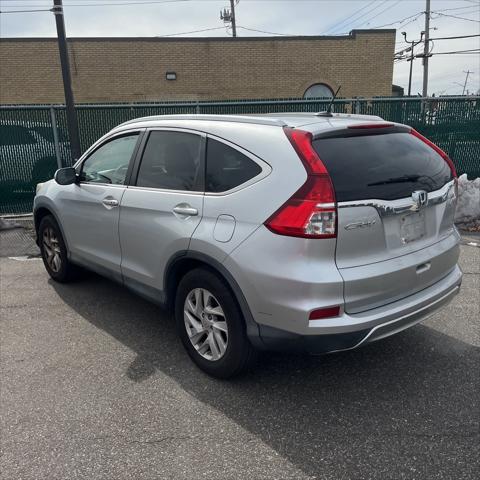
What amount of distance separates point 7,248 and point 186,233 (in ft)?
15.7

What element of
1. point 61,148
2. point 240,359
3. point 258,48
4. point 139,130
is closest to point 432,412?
point 240,359

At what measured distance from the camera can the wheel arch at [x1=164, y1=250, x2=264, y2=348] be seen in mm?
2822

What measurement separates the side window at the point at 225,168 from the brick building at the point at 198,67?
21.0 m

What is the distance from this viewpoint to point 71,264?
16.3ft

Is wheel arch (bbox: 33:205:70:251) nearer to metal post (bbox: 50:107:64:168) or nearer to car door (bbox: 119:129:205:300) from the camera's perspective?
car door (bbox: 119:129:205:300)

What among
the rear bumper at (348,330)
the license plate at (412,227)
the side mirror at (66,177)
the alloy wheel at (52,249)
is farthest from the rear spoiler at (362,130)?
the alloy wheel at (52,249)

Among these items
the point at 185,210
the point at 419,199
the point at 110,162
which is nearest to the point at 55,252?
the point at 110,162

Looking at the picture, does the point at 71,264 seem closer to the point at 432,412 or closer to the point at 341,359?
the point at 341,359

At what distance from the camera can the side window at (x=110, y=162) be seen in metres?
3.95

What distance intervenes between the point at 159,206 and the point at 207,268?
→ 633 mm

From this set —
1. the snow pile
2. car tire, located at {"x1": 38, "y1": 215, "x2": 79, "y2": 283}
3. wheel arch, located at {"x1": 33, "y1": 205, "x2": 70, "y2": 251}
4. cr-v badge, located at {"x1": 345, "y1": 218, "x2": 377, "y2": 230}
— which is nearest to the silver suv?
cr-v badge, located at {"x1": 345, "y1": 218, "x2": 377, "y2": 230}

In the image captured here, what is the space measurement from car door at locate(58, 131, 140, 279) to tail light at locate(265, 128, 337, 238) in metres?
1.71

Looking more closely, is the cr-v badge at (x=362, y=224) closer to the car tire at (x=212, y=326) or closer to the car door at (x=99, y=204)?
the car tire at (x=212, y=326)

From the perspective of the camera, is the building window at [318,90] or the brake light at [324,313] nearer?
the brake light at [324,313]
